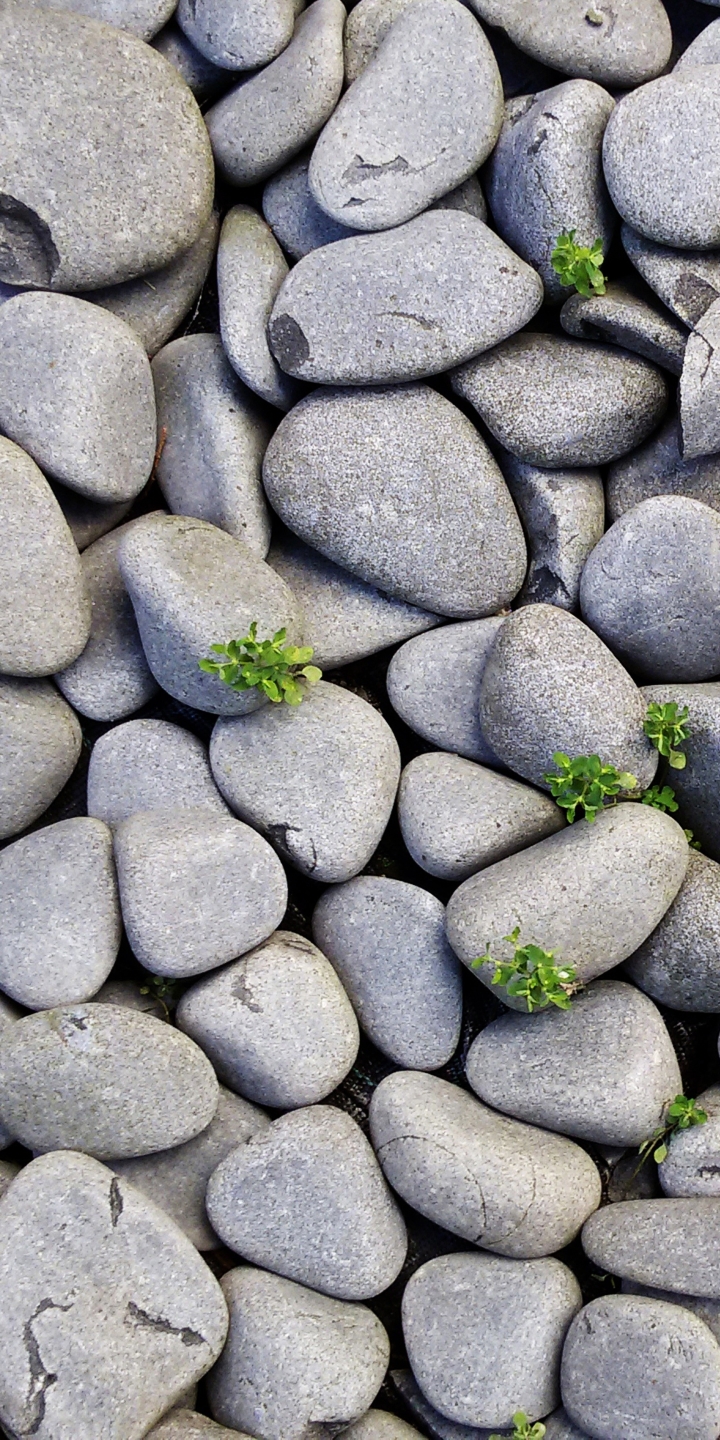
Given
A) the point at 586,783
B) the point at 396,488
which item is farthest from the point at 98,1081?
the point at 396,488

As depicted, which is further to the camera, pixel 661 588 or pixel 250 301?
pixel 250 301

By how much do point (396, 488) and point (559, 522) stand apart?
441 mm

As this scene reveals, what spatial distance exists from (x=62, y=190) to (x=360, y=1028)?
225 cm

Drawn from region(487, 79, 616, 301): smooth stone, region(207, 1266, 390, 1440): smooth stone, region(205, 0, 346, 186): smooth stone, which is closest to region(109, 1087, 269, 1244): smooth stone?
region(207, 1266, 390, 1440): smooth stone

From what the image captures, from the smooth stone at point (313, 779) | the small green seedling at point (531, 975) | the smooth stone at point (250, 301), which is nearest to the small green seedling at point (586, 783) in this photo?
the small green seedling at point (531, 975)

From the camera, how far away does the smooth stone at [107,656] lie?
299 cm

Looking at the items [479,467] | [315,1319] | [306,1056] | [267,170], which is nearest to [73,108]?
[267,170]

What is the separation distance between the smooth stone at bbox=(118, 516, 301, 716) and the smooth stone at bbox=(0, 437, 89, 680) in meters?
0.16

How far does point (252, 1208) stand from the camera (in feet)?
8.98

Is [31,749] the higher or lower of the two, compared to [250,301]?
lower

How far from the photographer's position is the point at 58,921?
109 inches

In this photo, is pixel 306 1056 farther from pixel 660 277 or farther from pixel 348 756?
pixel 660 277

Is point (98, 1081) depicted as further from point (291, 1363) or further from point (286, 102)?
point (286, 102)

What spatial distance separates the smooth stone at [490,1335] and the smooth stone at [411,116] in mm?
2659
